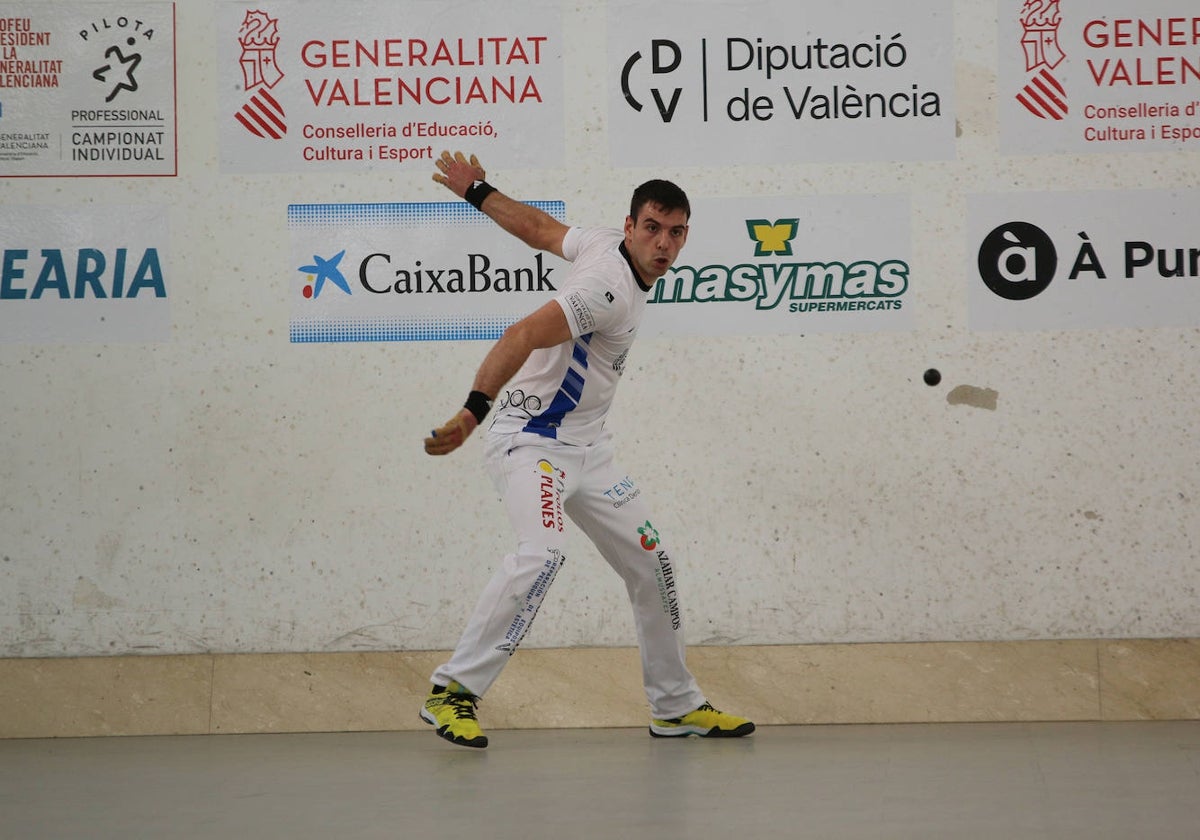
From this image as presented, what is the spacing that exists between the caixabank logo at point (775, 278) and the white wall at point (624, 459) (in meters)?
0.14

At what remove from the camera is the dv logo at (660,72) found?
16.3 feet

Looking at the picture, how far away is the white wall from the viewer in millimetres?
4895

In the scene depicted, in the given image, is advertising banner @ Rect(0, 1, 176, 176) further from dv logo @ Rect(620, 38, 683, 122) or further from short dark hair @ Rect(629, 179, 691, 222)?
short dark hair @ Rect(629, 179, 691, 222)

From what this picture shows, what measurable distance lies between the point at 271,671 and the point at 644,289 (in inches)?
77.0

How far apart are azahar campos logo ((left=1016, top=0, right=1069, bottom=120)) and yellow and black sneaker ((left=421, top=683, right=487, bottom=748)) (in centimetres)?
286

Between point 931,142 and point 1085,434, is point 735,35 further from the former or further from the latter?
point 1085,434

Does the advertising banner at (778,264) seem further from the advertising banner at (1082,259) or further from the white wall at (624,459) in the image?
the advertising banner at (1082,259)

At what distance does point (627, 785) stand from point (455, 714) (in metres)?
0.79

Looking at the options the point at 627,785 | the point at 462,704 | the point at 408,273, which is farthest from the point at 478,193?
the point at 627,785

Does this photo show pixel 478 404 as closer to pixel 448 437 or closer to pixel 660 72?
pixel 448 437

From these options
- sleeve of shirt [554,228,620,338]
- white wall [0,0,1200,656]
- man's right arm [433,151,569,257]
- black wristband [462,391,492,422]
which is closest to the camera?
black wristband [462,391,492,422]

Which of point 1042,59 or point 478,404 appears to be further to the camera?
point 1042,59

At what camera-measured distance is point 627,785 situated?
11.4ft

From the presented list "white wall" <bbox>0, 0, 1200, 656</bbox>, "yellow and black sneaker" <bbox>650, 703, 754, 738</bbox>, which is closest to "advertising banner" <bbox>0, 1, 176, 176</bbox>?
"white wall" <bbox>0, 0, 1200, 656</bbox>
